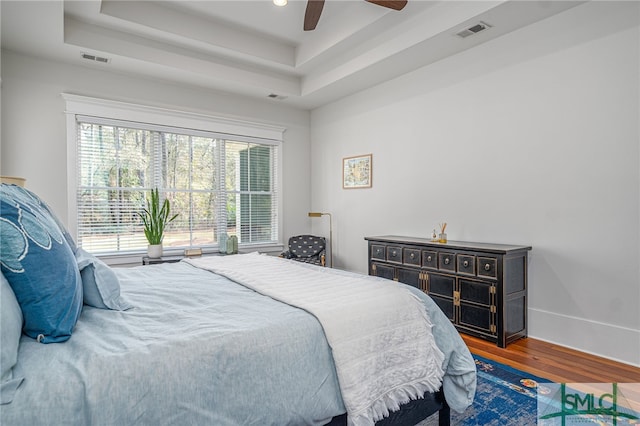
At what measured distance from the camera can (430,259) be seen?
142 inches

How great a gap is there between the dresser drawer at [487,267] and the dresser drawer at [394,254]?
35.4 inches

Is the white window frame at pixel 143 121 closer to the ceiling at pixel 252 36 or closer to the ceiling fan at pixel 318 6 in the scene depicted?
the ceiling at pixel 252 36

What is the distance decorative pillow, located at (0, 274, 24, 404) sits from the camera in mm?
911

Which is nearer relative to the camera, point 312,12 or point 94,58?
point 312,12

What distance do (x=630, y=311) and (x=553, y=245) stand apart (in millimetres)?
693

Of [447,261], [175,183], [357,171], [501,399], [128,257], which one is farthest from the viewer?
[357,171]

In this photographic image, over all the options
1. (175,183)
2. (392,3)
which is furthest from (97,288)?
(175,183)

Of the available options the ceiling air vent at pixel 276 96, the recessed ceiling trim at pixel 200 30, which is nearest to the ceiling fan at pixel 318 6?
the recessed ceiling trim at pixel 200 30

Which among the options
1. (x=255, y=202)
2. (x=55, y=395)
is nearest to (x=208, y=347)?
(x=55, y=395)

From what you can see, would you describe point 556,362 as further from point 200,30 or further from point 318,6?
point 200,30

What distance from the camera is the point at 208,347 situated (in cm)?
122

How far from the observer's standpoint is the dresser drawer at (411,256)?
373 centimetres

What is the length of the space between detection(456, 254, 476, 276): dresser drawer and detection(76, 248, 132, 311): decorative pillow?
275 cm

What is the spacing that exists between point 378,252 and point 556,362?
1.92 meters
